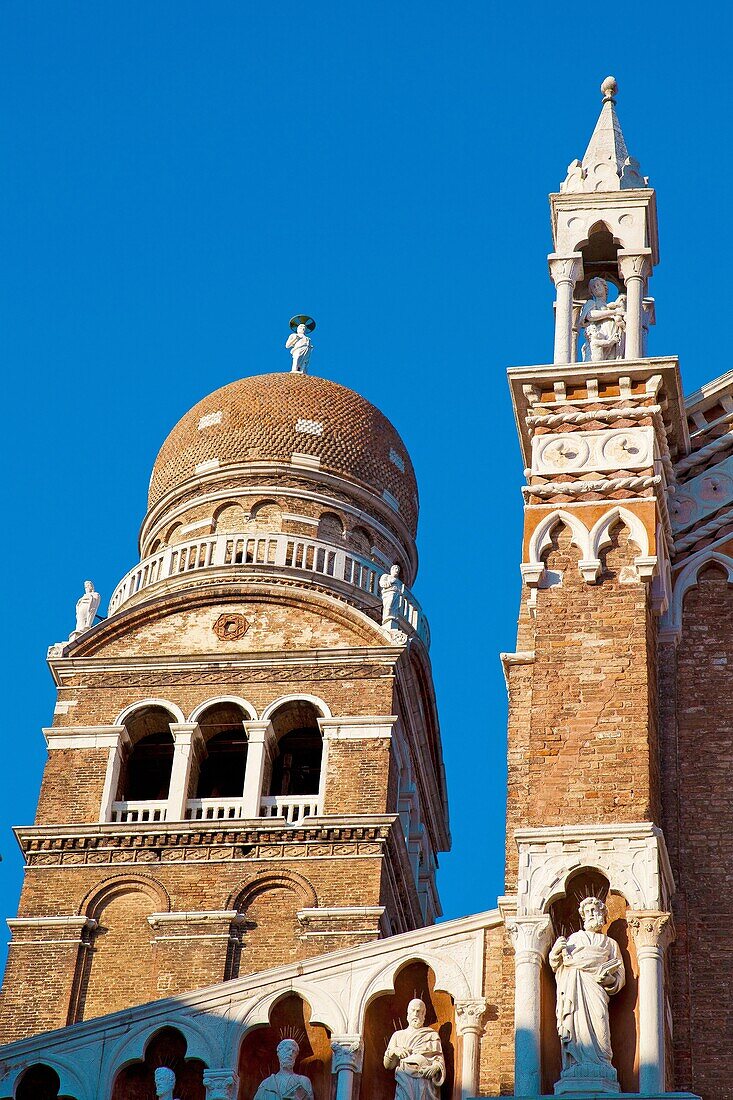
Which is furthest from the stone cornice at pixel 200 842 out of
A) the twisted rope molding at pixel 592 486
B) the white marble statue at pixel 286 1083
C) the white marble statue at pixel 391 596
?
the white marble statue at pixel 286 1083

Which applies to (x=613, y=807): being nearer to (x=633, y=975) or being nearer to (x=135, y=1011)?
(x=633, y=975)

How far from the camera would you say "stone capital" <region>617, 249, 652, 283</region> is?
23234 mm

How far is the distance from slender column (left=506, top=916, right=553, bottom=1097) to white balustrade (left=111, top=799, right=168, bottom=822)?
15.6m

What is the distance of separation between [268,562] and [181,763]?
13.2 ft

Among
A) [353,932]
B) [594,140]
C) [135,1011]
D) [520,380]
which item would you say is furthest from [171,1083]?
[353,932]

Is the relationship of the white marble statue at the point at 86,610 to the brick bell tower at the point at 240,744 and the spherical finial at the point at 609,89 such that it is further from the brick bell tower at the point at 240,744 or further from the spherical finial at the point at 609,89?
the spherical finial at the point at 609,89

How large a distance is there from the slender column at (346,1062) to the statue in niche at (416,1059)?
0.75ft

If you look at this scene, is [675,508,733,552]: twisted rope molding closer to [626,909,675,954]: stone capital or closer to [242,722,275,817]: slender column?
[626,909,675,954]: stone capital

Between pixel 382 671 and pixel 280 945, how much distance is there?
4.60 metres

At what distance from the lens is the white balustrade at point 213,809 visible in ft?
112

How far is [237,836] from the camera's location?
33.4 meters

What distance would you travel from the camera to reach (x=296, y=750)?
36094 mm

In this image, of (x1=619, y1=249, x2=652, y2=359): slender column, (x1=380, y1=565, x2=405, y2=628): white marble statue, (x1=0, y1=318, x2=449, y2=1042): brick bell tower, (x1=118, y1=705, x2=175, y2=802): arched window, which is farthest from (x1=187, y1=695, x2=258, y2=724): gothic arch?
(x1=619, y1=249, x2=652, y2=359): slender column

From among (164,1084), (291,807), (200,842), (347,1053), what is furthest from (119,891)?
(347,1053)
